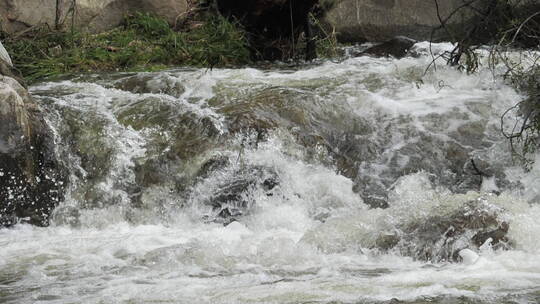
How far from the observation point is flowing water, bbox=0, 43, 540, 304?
13.5 ft

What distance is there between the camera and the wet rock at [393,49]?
29.4ft

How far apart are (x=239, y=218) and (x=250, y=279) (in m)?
1.58

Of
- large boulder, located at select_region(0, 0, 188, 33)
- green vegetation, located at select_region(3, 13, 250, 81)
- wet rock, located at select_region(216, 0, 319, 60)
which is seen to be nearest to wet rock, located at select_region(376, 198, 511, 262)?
wet rock, located at select_region(216, 0, 319, 60)

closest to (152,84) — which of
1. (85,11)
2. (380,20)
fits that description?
(85,11)

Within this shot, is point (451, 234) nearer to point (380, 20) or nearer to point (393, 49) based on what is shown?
point (393, 49)

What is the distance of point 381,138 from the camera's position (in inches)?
255

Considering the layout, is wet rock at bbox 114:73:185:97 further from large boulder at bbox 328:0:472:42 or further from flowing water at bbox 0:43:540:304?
large boulder at bbox 328:0:472:42

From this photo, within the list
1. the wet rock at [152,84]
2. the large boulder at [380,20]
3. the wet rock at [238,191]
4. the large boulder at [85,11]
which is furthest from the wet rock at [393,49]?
the wet rock at [238,191]

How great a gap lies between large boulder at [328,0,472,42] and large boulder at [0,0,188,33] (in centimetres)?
215

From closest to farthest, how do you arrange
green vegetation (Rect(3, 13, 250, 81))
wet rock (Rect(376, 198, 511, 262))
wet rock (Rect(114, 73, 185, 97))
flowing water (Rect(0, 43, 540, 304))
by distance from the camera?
flowing water (Rect(0, 43, 540, 304)), wet rock (Rect(376, 198, 511, 262)), wet rock (Rect(114, 73, 185, 97)), green vegetation (Rect(3, 13, 250, 81))

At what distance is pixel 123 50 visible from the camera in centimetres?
955

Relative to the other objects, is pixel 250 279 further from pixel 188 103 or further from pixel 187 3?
pixel 187 3

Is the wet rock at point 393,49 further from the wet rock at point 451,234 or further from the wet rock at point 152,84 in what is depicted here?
the wet rock at point 451,234

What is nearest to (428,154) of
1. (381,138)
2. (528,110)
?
(381,138)
